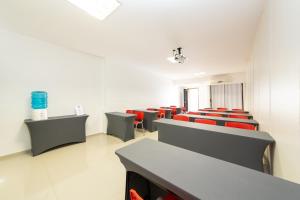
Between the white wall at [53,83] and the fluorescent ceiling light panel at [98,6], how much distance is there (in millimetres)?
2159

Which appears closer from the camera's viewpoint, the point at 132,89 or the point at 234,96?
the point at 132,89

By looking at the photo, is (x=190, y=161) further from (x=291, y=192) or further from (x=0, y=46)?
(x=0, y=46)

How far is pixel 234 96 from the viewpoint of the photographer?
7457 millimetres

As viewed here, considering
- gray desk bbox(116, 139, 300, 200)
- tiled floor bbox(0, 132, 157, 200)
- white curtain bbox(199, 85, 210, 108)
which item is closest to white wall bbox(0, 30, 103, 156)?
Answer: tiled floor bbox(0, 132, 157, 200)

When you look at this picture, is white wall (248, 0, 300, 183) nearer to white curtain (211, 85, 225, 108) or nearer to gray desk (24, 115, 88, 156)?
gray desk (24, 115, 88, 156)

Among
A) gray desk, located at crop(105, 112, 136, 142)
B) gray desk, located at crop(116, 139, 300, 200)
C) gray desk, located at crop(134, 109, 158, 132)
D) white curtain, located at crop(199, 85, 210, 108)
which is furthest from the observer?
white curtain, located at crop(199, 85, 210, 108)

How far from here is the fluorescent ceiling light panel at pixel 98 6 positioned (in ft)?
6.12

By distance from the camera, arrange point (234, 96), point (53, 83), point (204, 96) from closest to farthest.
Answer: point (53, 83)
point (234, 96)
point (204, 96)

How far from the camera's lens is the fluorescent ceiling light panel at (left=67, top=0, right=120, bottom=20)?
6.12 feet

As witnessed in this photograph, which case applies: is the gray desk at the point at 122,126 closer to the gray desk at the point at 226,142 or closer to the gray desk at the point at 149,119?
the gray desk at the point at 149,119

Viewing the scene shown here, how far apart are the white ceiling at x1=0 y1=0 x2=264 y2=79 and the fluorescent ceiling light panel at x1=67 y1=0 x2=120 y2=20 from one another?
118 mm

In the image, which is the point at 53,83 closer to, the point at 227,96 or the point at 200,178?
the point at 200,178

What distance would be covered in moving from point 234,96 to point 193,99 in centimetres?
292

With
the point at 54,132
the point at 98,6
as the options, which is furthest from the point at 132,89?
the point at 98,6
